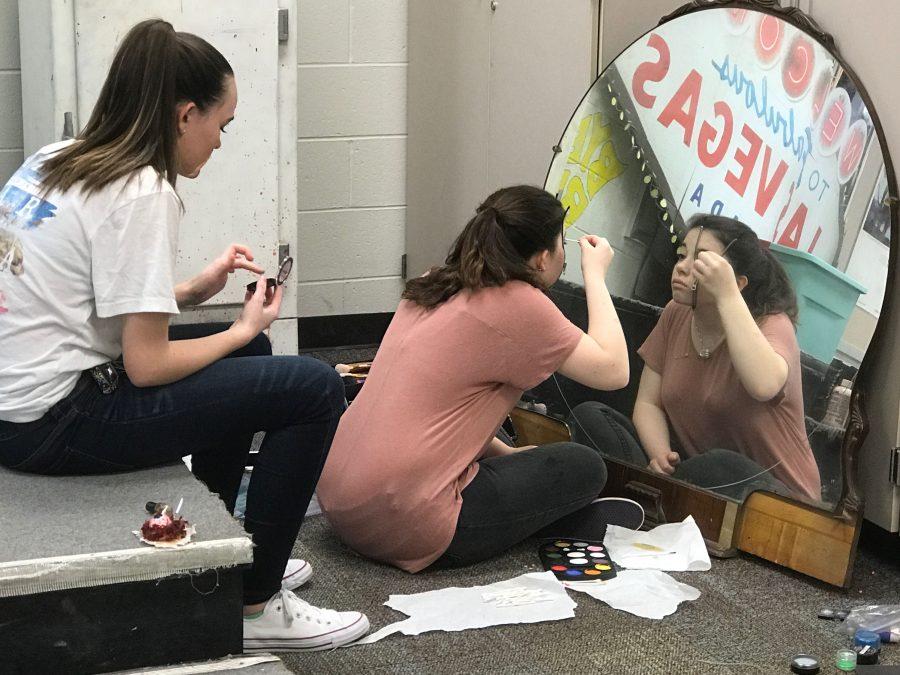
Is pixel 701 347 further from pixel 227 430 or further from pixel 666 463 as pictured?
pixel 227 430

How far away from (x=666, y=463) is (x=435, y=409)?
58cm

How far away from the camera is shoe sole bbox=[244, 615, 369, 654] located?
1.95 m

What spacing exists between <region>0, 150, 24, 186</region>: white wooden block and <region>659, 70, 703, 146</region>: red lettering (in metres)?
1.79

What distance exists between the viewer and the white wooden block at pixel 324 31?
149 inches

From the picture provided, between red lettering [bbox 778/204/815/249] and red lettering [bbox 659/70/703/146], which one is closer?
red lettering [bbox 778/204/815/249]

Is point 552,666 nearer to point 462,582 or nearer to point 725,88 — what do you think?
point 462,582

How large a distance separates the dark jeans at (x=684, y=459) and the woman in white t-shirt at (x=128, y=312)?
36.4 inches

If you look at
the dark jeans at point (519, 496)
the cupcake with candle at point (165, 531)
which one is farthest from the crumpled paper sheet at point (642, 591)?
the cupcake with candle at point (165, 531)

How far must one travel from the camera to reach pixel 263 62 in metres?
3.12

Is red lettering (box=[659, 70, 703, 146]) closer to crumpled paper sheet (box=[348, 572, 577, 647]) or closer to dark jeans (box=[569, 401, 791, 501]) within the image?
dark jeans (box=[569, 401, 791, 501])

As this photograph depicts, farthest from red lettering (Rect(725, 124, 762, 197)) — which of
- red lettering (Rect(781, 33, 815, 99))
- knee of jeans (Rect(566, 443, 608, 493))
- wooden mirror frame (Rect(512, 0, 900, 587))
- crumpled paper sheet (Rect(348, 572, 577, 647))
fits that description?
crumpled paper sheet (Rect(348, 572, 577, 647))

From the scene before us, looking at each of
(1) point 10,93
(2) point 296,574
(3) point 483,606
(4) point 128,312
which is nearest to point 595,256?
(3) point 483,606

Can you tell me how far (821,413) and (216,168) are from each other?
1.61 m

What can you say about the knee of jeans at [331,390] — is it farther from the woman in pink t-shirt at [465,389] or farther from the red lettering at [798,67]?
the red lettering at [798,67]
